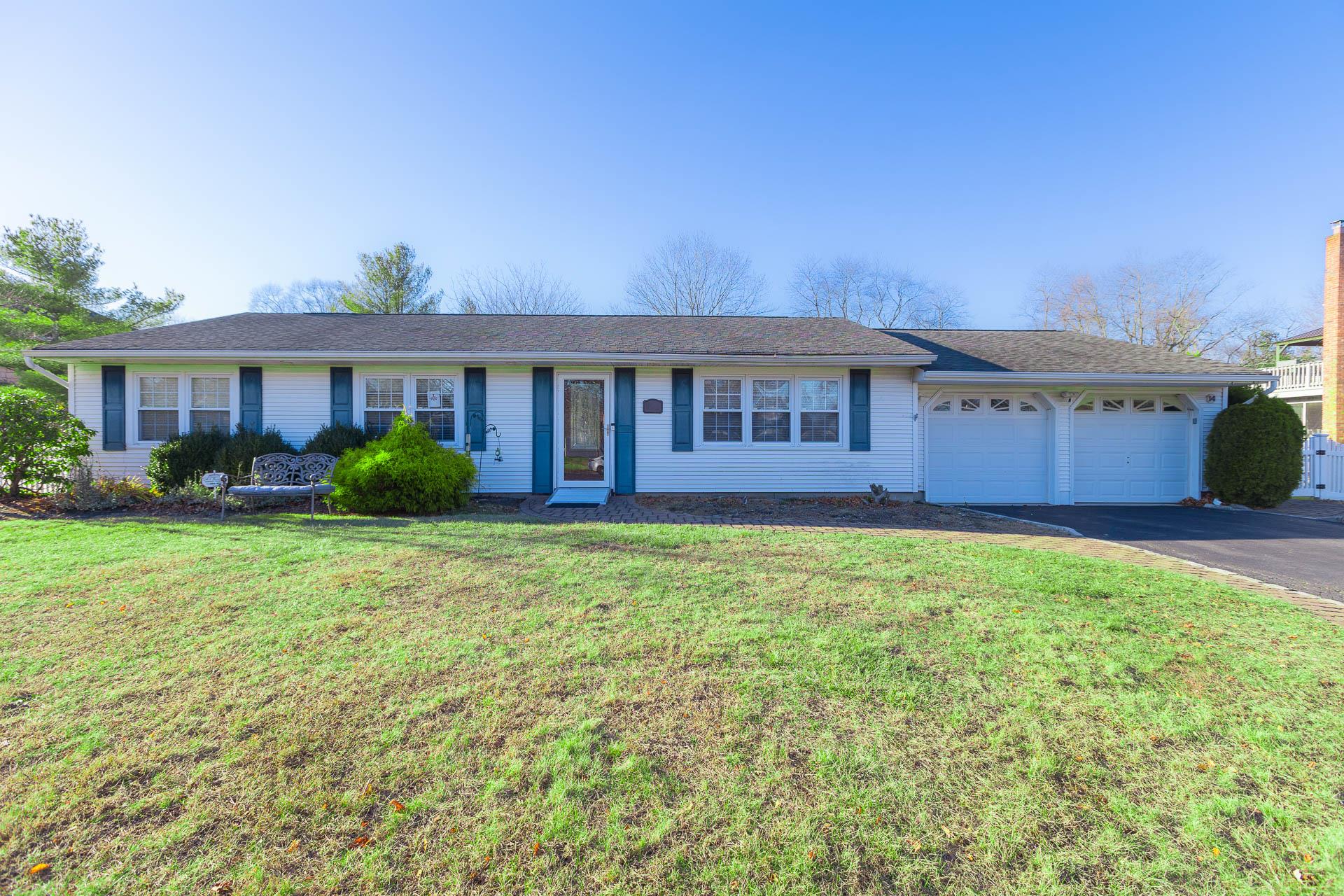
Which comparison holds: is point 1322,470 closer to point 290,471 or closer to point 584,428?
point 584,428

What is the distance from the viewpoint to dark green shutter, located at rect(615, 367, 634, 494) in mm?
10414

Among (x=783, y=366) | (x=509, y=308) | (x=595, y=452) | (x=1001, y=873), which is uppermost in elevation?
(x=509, y=308)

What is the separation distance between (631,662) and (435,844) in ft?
4.76

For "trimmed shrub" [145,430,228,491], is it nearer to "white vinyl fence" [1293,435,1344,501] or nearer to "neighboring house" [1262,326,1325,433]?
"white vinyl fence" [1293,435,1344,501]

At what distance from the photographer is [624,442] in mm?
10430

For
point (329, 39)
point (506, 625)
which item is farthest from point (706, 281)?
point (506, 625)

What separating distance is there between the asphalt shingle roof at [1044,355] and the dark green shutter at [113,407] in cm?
1489

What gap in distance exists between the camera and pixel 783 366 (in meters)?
10.4

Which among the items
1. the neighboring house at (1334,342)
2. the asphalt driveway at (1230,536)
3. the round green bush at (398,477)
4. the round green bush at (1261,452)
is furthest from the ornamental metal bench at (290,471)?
the neighboring house at (1334,342)

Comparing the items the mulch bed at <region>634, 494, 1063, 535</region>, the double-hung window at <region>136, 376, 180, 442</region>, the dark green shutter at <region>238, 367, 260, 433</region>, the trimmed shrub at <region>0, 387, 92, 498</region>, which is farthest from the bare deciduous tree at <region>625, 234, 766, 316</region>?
the trimmed shrub at <region>0, 387, 92, 498</region>

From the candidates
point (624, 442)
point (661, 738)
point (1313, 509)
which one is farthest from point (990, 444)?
point (661, 738)

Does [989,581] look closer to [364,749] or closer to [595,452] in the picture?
[364,749]

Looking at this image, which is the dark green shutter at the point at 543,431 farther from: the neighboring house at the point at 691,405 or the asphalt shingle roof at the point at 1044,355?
the asphalt shingle roof at the point at 1044,355

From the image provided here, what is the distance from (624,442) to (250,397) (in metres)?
6.94
